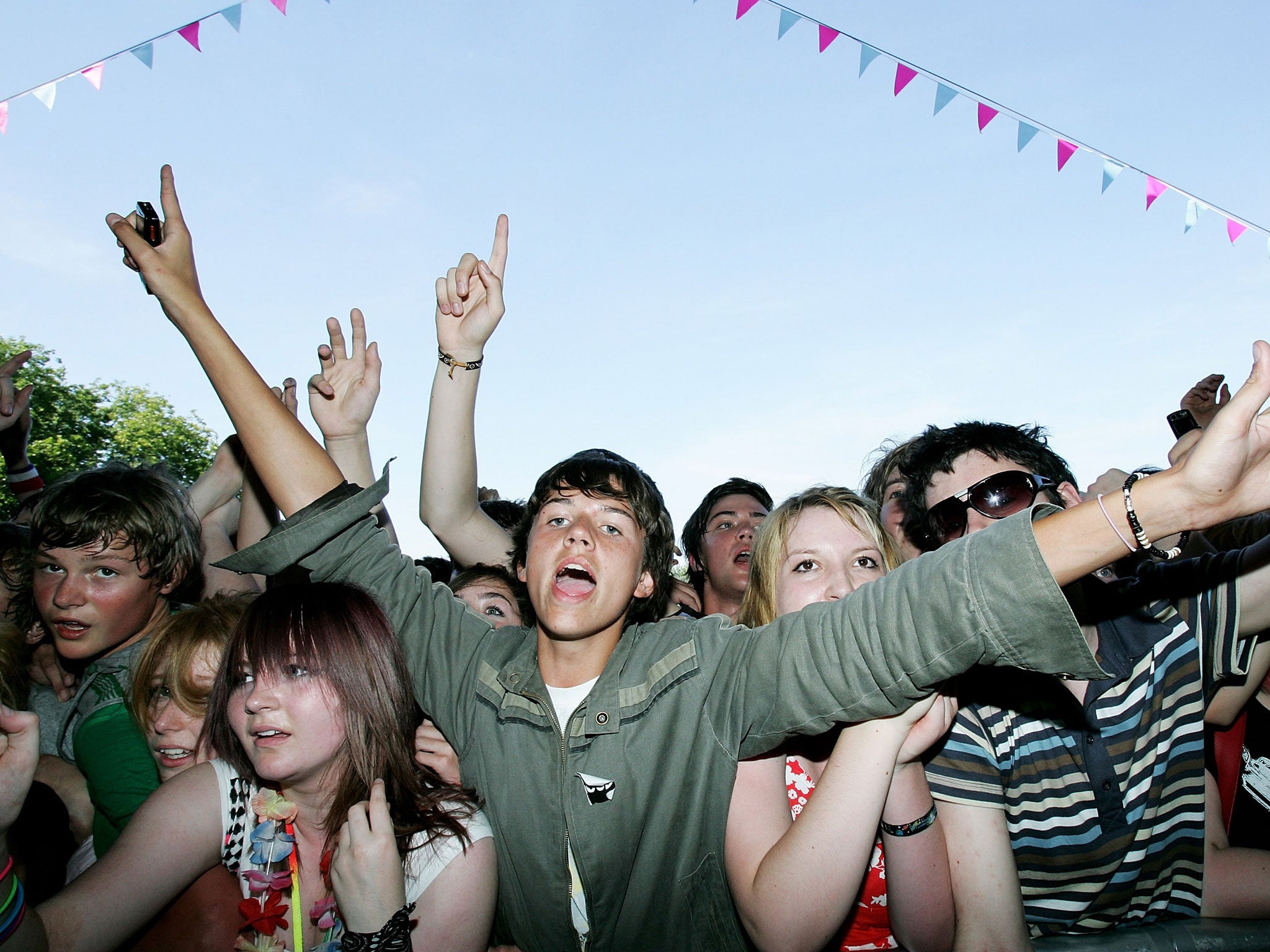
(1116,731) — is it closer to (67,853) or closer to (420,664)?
(420,664)

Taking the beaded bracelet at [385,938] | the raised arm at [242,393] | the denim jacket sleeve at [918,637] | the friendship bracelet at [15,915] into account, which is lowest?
the beaded bracelet at [385,938]

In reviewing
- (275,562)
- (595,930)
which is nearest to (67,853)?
(275,562)

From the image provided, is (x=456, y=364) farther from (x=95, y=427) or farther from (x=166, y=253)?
(x=95, y=427)

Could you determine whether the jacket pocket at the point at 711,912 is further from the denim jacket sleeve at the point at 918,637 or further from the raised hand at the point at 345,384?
the raised hand at the point at 345,384

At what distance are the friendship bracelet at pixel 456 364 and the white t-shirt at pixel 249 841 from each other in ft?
4.51

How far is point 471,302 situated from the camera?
2.74 meters

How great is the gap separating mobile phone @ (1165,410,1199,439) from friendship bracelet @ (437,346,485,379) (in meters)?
3.11

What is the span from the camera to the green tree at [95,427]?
89.6 ft

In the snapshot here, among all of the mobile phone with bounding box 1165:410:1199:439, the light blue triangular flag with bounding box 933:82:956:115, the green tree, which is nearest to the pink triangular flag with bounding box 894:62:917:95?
the light blue triangular flag with bounding box 933:82:956:115

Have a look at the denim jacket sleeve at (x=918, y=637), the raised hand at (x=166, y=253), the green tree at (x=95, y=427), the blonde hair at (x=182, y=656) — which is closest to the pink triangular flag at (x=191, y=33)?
the raised hand at (x=166, y=253)

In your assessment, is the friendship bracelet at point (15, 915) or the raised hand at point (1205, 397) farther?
the raised hand at point (1205, 397)

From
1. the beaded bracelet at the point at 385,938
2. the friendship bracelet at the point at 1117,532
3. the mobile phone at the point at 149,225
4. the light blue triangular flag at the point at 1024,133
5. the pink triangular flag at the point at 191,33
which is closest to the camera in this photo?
the friendship bracelet at the point at 1117,532

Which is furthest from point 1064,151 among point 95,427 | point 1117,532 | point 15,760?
point 95,427

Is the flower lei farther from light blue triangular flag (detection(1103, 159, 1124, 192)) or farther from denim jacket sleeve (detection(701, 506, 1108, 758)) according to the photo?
light blue triangular flag (detection(1103, 159, 1124, 192))
